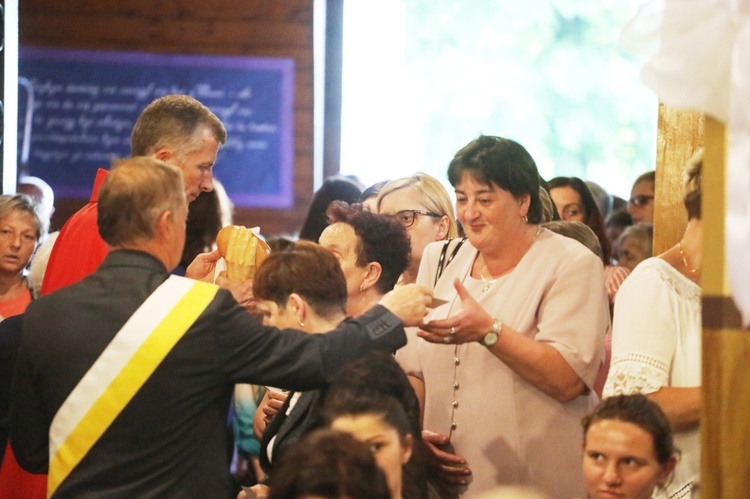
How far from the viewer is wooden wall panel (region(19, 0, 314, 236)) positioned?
271 inches

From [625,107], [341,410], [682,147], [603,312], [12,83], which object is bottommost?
[341,410]

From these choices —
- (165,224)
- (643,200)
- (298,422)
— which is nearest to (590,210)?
(643,200)

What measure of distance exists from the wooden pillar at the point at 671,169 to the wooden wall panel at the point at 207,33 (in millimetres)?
4112

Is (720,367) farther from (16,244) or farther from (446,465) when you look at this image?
(16,244)

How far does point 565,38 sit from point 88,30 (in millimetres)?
3482

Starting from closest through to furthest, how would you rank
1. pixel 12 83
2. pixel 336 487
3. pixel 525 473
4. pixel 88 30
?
pixel 336 487 → pixel 525 473 → pixel 12 83 → pixel 88 30

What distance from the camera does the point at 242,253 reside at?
3066mm

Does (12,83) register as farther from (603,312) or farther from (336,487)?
(336,487)

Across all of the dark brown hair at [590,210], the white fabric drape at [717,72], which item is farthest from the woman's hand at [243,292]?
the dark brown hair at [590,210]

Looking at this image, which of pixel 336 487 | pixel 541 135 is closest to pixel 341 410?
pixel 336 487

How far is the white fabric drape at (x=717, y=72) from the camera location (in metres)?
1.50

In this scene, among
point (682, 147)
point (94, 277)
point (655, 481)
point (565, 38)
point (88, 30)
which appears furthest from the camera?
point (565, 38)

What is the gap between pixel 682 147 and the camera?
302cm

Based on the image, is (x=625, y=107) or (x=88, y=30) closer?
(x=88, y=30)
